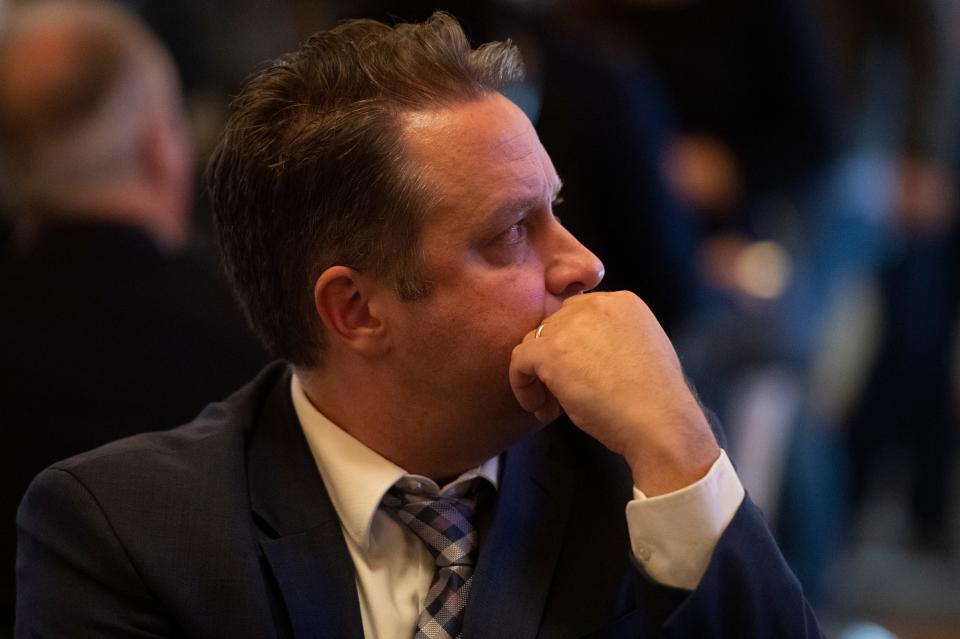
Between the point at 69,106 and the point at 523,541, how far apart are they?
4.72 ft

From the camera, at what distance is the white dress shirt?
159cm

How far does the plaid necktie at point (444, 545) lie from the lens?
171 cm

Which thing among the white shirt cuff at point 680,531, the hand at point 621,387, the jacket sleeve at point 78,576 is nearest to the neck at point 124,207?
the jacket sleeve at point 78,576

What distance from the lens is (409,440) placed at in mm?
1790

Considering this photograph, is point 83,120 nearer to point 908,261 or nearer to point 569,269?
point 569,269

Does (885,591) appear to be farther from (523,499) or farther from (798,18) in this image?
(523,499)

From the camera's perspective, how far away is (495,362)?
1.75 metres

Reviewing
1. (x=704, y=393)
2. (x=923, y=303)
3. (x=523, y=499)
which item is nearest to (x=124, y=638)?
(x=523, y=499)

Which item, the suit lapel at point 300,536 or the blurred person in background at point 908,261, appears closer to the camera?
the suit lapel at point 300,536

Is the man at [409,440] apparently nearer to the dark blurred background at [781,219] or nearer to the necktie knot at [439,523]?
the necktie knot at [439,523]

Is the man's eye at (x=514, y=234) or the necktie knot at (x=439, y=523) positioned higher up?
the man's eye at (x=514, y=234)

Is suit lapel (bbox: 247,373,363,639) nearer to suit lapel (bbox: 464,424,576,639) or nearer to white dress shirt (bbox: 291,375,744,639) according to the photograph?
white dress shirt (bbox: 291,375,744,639)

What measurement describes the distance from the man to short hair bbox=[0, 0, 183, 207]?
36.3 inches

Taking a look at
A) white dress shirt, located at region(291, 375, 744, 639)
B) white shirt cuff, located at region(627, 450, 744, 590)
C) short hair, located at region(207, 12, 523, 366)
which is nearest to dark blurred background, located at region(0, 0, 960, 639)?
short hair, located at region(207, 12, 523, 366)
